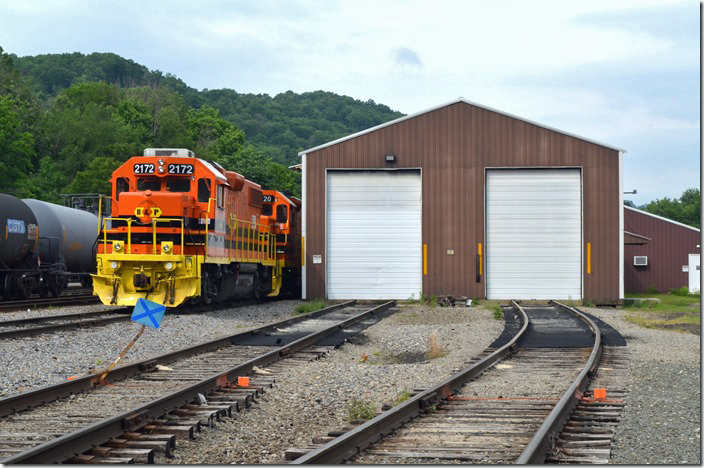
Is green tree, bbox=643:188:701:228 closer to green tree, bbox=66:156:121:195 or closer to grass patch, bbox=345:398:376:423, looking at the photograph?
green tree, bbox=66:156:121:195

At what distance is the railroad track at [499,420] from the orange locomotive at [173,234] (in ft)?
29.4

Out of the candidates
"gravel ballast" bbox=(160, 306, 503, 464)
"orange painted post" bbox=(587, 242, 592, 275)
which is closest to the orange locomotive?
"gravel ballast" bbox=(160, 306, 503, 464)

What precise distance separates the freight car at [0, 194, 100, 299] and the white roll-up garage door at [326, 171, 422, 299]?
28.0 feet

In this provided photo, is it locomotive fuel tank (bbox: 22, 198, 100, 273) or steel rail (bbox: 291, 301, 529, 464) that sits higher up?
locomotive fuel tank (bbox: 22, 198, 100, 273)

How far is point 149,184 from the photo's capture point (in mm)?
20719

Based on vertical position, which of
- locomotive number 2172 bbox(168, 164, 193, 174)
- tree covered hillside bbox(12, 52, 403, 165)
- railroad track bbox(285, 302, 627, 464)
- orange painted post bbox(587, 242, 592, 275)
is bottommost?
railroad track bbox(285, 302, 627, 464)

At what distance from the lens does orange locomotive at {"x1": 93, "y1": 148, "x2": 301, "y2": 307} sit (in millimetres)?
19125

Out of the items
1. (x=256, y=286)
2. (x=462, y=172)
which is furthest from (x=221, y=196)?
(x=462, y=172)

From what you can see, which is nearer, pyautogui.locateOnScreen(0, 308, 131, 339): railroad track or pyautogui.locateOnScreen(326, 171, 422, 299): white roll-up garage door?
pyautogui.locateOnScreen(0, 308, 131, 339): railroad track

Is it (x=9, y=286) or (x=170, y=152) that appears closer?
(x=170, y=152)

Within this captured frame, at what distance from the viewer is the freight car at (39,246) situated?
2373 cm

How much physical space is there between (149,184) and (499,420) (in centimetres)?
1444

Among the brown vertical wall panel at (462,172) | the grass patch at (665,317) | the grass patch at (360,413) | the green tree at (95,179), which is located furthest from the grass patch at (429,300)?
the green tree at (95,179)

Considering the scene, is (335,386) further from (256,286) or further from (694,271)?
(694,271)
